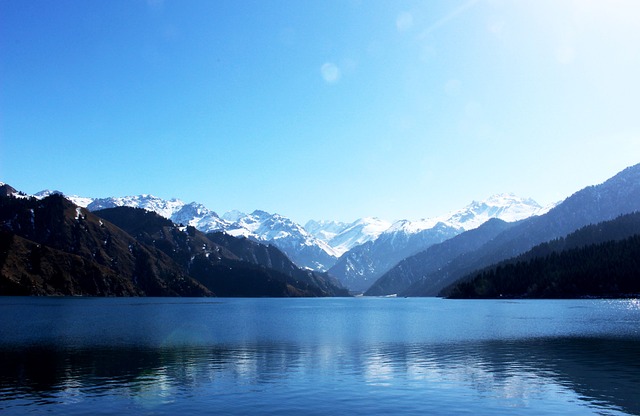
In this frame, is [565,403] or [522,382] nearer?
[565,403]

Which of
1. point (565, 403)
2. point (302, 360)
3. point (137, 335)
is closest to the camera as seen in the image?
point (565, 403)

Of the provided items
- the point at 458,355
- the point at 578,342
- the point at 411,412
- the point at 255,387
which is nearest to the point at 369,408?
the point at 411,412

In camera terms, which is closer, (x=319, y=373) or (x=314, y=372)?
(x=319, y=373)

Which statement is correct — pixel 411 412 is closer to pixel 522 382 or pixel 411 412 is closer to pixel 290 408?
pixel 290 408

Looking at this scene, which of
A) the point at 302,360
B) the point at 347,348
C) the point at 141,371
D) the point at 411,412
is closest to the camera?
the point at 411,412

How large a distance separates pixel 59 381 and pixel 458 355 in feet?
187

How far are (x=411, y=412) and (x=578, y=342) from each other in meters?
67.2

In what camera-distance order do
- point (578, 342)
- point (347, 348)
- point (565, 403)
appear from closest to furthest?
point (565, 403) < point (347, 348) < point (578, 342)

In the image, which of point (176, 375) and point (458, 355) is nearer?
point (176, 375)

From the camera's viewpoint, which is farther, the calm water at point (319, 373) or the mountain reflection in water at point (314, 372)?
the mountain reflection in water at point (314, 372)

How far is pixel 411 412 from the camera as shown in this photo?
1770 inches

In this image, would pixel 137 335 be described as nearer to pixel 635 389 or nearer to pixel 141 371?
pixel 141 371

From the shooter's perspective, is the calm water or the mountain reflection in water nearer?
the calm water

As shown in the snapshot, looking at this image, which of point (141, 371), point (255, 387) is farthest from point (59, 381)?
point (255, 387)
